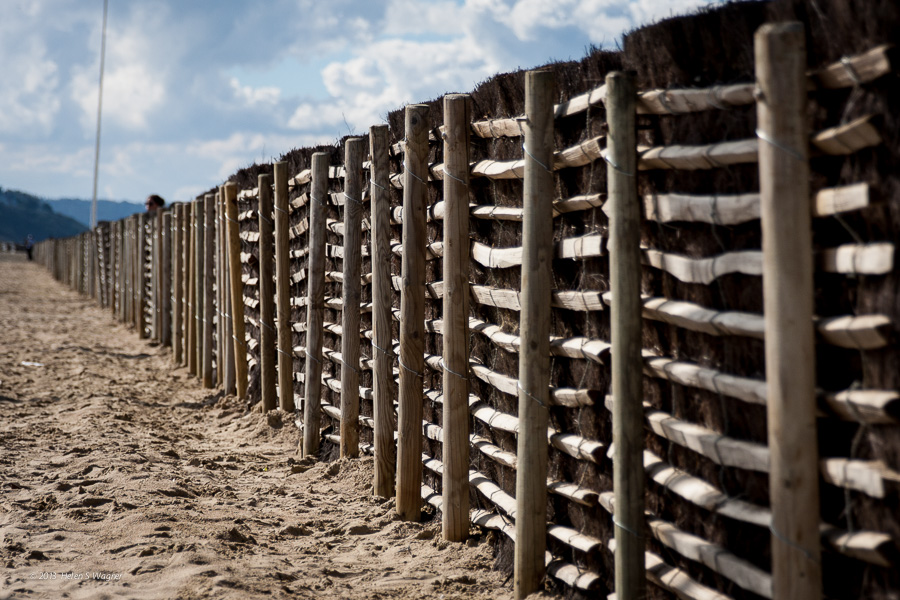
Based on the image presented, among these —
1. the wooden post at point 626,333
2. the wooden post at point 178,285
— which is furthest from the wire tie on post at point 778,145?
the wooden post at point 178,285

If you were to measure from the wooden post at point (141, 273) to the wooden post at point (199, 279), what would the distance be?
4276 mm

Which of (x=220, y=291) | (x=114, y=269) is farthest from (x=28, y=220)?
(x=220, y=291)

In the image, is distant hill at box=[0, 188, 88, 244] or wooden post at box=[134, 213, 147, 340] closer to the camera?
wooden post at box=[134, 213, 147, 340]

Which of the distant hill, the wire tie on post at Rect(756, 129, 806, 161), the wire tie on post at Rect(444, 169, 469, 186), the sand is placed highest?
the distant hill

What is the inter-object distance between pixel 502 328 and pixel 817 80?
1931 millimetres

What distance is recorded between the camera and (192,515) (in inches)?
178

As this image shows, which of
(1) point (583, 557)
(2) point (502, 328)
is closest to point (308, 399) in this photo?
(2) point (502, 328)

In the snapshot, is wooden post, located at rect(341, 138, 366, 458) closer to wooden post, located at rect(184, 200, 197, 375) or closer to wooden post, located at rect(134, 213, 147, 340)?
wooden post, located at rect(184, 200, 197, 375)

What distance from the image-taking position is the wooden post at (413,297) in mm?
4340

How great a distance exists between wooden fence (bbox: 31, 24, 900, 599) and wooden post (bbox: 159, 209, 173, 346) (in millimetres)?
6394

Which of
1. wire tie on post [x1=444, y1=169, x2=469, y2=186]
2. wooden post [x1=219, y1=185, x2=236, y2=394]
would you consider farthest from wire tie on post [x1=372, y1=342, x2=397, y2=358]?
wooden post [x1=219, y1=185, x2=236, y2=394]

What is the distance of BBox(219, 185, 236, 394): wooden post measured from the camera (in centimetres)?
820

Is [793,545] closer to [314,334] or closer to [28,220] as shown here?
[314,334]

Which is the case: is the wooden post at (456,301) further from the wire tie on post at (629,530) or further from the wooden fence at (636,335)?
the wire tie on post at (629,530)
